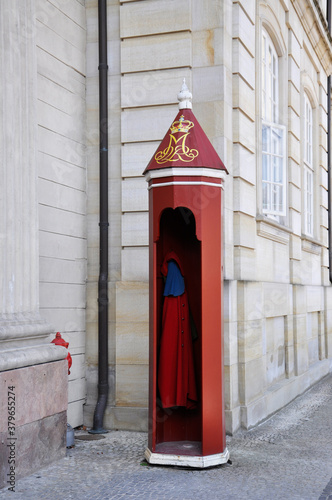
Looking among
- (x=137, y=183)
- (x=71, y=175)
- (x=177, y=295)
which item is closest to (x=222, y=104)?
(x=137, y=183)

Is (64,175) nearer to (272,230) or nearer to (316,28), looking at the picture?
(272,230)

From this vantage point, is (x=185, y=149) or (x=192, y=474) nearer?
(x=192, y=474)

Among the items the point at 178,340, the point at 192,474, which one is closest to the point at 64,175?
the point at 178,340

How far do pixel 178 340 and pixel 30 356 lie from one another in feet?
4.47

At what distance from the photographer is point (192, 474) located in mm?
5723

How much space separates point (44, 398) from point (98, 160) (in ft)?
10.2

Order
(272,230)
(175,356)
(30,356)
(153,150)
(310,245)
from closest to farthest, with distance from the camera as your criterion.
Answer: (30,356)
(175,356)
(153,150)
(272,230)
(310,245)

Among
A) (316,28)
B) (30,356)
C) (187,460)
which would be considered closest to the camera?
(30,356)

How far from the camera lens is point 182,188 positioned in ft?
19.3

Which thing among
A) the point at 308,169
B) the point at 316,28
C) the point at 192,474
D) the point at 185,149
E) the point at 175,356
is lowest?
the point at 192,474


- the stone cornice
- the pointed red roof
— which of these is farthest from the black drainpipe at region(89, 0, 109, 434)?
the stone cornice

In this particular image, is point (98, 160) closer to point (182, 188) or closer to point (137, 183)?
point (137, 183)

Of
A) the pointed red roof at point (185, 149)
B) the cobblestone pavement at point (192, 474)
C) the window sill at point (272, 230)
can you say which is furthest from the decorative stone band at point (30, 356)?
the window sill at point (272, 230)

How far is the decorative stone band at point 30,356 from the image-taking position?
17.5 ft
